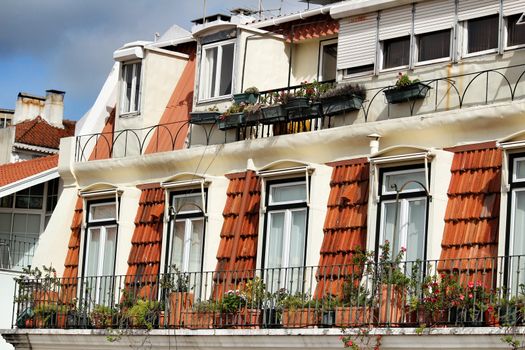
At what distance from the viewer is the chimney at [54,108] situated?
56531 mm

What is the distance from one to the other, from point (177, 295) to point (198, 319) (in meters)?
0.82

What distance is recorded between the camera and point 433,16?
99.2ft

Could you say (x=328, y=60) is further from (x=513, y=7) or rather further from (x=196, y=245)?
(x=513, y=7)

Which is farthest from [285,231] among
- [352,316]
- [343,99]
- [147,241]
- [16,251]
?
[16,251]

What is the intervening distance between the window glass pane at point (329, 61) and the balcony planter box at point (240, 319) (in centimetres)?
559

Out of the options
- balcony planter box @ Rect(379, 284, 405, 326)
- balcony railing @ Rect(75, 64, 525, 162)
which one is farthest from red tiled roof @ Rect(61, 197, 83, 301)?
balcony planter box @ Rect(379, 284, 405, 326)

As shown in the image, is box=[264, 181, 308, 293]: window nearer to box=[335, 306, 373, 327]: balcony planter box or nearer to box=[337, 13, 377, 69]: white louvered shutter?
box=[335, 306, 373, 327]: balcony planter box

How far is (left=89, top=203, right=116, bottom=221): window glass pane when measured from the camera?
34.7 meters

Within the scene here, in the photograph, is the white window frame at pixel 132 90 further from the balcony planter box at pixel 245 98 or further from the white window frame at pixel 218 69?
the balcony planter box at pixel 245 98

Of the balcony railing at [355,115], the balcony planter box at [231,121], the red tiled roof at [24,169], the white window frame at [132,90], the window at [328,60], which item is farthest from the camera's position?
the red tiled roof at [24,169]

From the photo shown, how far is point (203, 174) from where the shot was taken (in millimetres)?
32781

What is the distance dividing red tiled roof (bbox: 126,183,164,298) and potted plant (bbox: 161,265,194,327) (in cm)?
139

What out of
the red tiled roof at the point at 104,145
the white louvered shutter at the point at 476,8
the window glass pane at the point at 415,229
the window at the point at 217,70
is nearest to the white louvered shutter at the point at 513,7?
the white louvered shutter at the point at 476,8

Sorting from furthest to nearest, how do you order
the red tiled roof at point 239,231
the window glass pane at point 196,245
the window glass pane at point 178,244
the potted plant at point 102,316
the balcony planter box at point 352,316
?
the window glass pane at point 178,244, the window glass pane at point 196,245, the potted plant at point 102,316, the red tiled roof at point 239,231, the balcony planter box at point 352,316
